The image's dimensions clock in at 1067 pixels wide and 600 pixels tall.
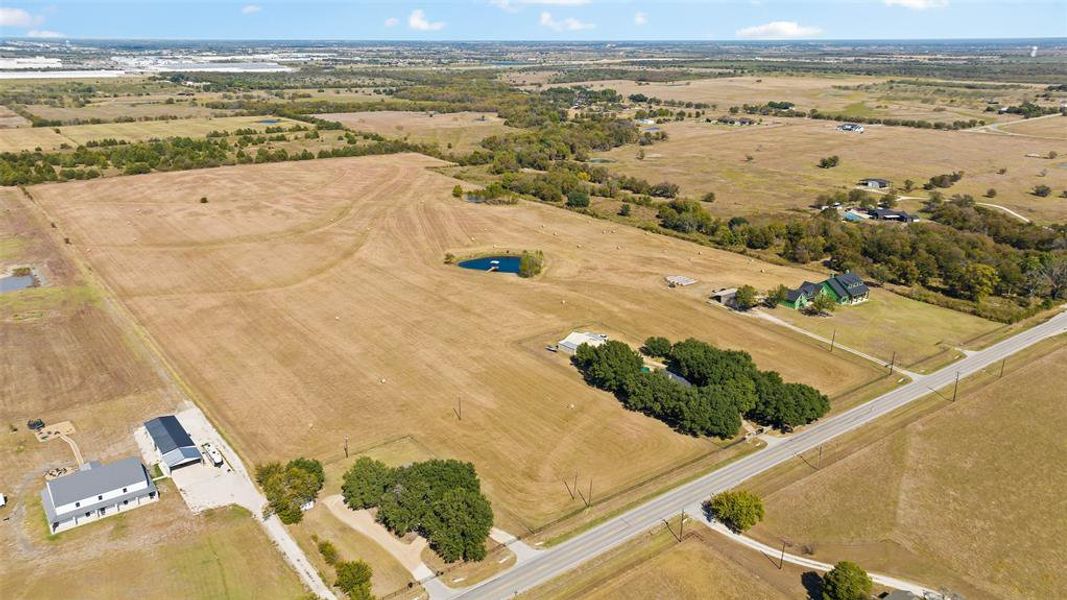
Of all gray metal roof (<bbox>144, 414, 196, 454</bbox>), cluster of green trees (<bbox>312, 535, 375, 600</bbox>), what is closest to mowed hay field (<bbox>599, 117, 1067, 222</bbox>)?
gray metal roof (<bbox>144, 414, 196, 454</bbox>)

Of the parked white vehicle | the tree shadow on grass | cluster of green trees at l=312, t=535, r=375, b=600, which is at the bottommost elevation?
the tree shadow on grass

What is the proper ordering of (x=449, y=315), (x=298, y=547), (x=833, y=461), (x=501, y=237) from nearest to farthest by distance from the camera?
(x=298, y=547)
(x=833, y=461)
(x=449, y=315)
(x=501, y=237)

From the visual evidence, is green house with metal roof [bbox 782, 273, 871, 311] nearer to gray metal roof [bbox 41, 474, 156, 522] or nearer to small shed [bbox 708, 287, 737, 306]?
small shed [bbox 708, 287, 737, 306]

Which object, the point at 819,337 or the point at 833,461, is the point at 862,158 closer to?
the point at 819,337

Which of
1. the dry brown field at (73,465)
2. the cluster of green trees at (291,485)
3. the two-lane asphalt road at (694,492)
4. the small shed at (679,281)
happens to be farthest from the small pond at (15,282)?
the small shed at (679,281)

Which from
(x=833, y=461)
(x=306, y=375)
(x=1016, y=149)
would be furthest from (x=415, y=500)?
(x=1016, y=149)

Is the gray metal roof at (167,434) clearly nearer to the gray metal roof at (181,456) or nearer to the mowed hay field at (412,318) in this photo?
the gray metal roof at (181,456)
